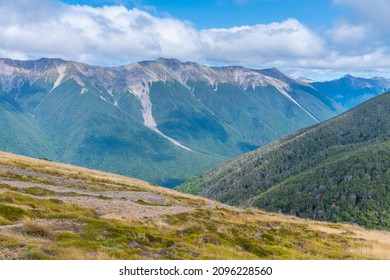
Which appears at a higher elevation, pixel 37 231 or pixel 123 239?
pixel 37 231

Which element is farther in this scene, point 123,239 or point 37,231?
point 123,239

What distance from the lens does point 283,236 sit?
3703cm

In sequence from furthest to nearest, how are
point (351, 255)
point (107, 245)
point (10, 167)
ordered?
point (10, 167) → point (351, 255) → point (107, 245)

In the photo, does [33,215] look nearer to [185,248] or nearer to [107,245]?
[107,245]

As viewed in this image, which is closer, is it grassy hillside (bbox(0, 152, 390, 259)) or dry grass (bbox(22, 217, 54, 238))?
grassy hillside (bbox(0, 152, 390, 259))

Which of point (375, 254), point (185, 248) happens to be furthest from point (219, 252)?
point (375, 254)

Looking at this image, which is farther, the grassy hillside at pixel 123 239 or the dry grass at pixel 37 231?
the dry grass at pixel 37 231

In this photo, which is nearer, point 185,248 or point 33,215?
point 185,248

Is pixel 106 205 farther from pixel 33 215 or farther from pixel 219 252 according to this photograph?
pixel 219 252
